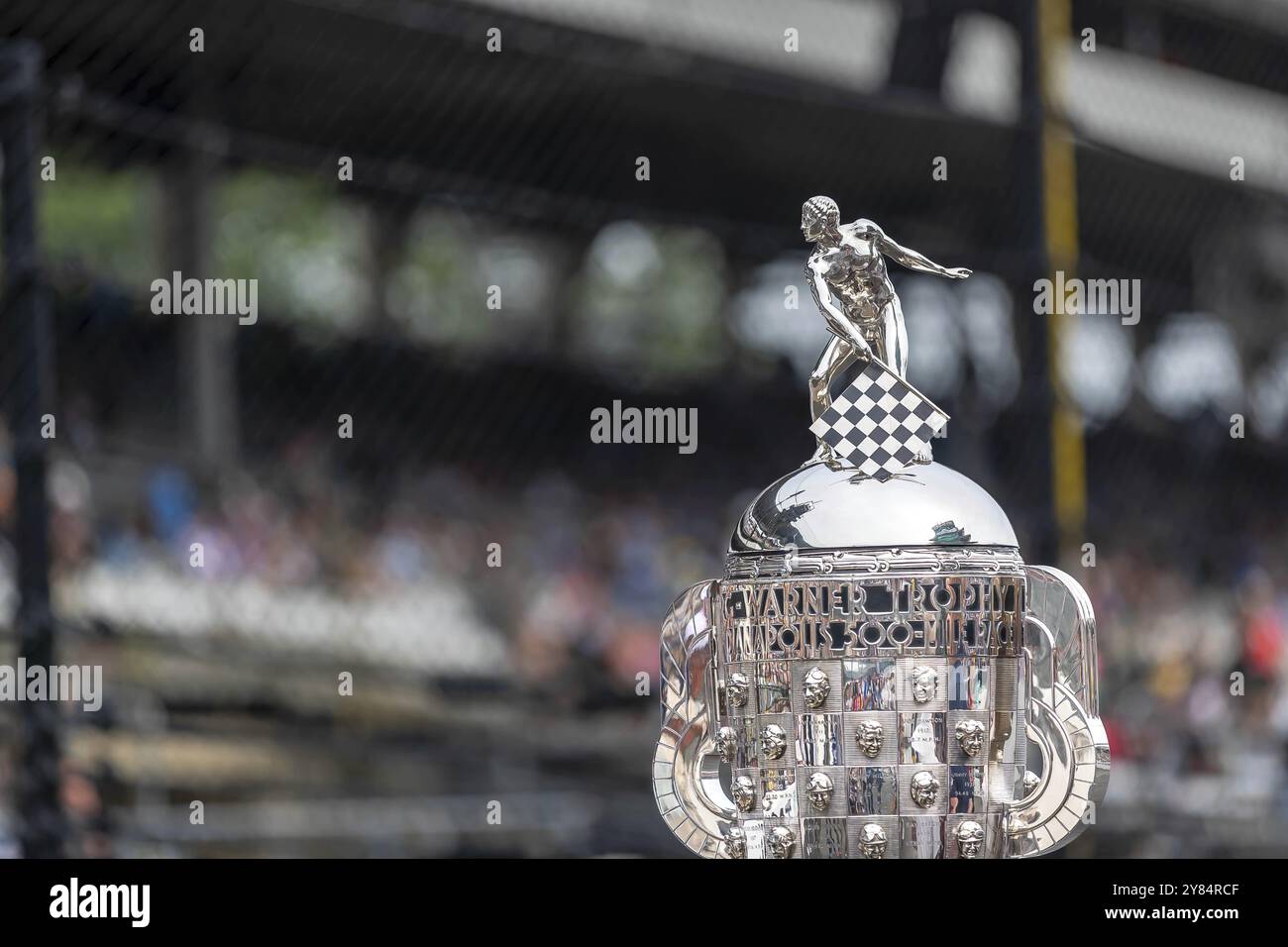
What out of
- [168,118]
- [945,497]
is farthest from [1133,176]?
[945,497]

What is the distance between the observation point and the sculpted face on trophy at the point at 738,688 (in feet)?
6.76

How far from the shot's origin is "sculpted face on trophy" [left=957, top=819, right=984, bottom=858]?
79.6 inches

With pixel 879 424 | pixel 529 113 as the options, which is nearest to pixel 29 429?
pixel 529 113

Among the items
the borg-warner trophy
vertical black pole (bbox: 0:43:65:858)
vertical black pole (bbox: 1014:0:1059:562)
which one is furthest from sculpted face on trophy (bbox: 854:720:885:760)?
vertical black pole (bbox: 1014:0:1059:562)

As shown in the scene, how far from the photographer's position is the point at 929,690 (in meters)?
2.01

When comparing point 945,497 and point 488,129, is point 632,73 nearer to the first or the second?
point 488,129

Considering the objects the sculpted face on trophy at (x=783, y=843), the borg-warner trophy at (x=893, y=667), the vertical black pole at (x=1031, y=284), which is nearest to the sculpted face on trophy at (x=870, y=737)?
the borg-warner trophy at (x=893, y=667)

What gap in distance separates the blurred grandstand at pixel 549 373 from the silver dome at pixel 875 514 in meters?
3.24
